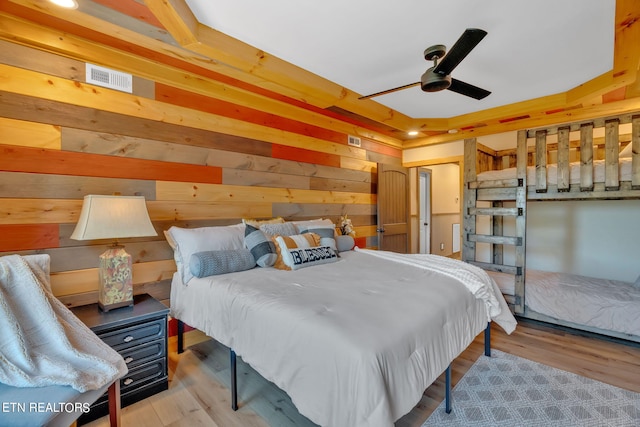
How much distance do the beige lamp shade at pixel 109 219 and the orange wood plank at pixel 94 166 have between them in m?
0.42

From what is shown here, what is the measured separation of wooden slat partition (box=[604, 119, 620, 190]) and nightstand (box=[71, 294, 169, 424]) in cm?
404

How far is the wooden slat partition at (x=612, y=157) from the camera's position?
109 inches

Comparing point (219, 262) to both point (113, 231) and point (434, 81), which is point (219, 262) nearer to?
point (113, 231)

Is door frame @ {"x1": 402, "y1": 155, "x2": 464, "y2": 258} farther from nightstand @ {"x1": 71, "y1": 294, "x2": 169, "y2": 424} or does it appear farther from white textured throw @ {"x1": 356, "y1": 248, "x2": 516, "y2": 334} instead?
nightstand @ {"x1": 71, "y1": 294, "x2": 169, "y2": 424}

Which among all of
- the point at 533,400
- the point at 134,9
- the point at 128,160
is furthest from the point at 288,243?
the point at 533,400

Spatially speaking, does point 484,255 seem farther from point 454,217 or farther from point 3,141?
point 3,141

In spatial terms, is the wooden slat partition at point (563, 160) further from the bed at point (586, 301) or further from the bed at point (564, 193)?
the bed at point (586, 301)

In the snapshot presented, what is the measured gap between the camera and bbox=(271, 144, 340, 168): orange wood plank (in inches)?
136

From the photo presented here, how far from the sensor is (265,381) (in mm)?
2178

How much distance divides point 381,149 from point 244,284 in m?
3.68

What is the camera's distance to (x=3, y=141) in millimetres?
1886

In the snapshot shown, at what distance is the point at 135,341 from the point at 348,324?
1.50 m

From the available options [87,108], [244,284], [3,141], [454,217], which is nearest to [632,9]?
[244,284]

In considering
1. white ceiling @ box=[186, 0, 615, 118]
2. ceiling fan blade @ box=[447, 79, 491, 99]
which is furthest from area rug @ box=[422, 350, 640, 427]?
white ceiling @ box=[186, 0, 615, 118]
